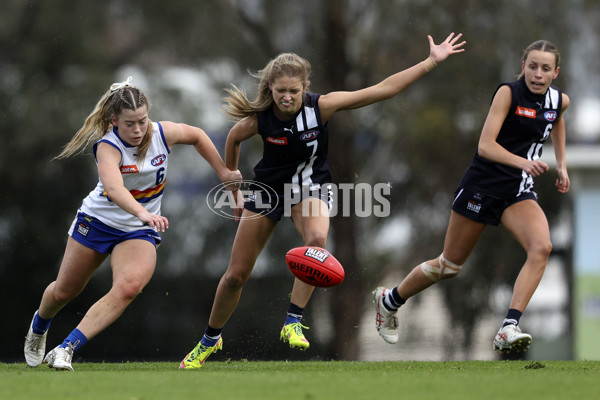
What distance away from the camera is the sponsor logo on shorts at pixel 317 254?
546 centimetres

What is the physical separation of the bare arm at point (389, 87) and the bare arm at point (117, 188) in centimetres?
133

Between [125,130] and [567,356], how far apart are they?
6.83 meters

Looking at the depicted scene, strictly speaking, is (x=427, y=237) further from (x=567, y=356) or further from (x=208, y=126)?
(x=208, y=126)

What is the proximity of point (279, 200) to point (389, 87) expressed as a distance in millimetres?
972

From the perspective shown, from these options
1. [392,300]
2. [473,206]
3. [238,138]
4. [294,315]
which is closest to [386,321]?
[392,300]

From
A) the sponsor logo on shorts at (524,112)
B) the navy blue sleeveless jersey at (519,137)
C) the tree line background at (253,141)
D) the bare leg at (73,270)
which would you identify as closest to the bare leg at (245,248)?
the bare leg at (73,270)

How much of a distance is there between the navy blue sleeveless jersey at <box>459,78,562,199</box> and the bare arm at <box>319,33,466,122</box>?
1.73 ft

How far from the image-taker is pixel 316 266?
5457 millimetres

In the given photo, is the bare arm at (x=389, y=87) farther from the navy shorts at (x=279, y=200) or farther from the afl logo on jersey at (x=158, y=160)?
the afl logo on jersey at (x=158, y=160)

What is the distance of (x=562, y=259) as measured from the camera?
10.6 m

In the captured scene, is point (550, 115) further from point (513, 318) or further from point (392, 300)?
point (392, 300)

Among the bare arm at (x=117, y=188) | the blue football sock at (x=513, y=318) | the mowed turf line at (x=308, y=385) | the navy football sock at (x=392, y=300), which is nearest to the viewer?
the mowed turf line at (x=308, y=385)


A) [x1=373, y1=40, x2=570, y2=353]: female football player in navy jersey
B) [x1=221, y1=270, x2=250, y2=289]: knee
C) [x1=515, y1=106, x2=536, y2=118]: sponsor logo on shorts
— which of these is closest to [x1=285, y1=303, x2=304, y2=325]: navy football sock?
[x1=221, y1=270, x2=250, y2=289]: knee

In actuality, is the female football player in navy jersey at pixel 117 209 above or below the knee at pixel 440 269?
above
